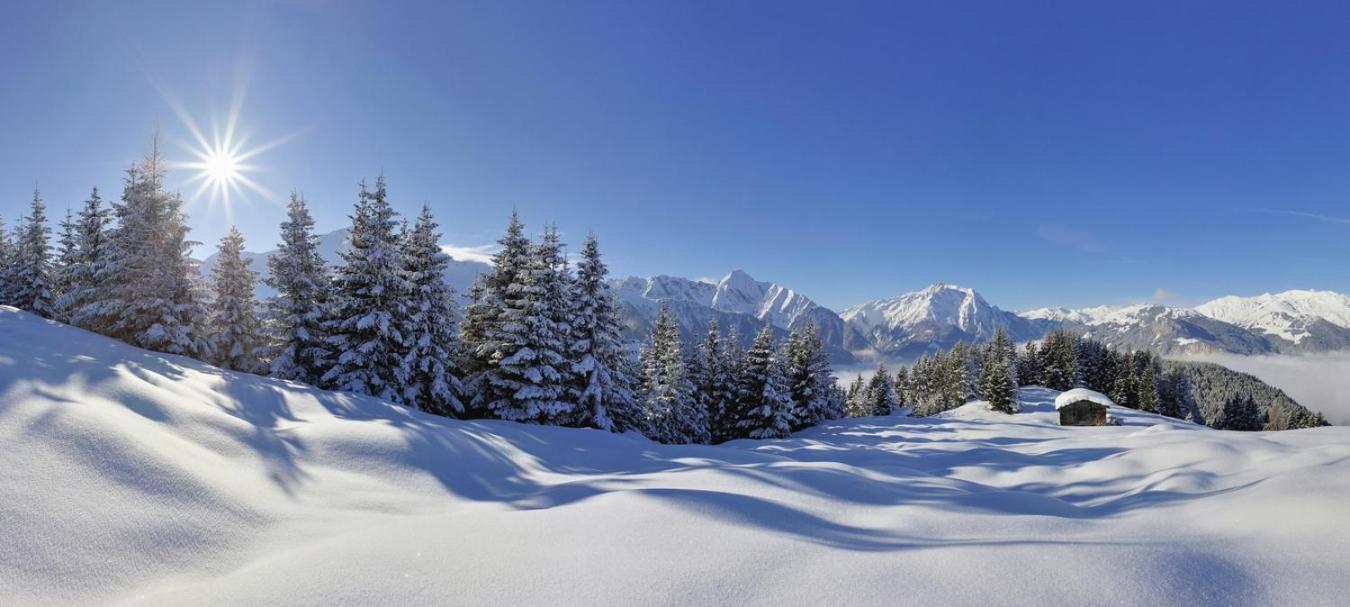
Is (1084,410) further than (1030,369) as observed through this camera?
No

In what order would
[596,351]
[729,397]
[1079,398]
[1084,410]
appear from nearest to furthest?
[596,351], [1084,410], [1079,398], [729,397]

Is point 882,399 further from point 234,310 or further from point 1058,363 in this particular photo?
point 234,310

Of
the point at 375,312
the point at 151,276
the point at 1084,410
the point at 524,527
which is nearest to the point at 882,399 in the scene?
the point at 1084,410

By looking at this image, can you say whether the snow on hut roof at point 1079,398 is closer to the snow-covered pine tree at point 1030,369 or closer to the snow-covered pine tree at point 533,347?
the snow-covered pine tree at point 533,347

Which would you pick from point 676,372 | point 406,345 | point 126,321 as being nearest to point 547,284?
point 406,345

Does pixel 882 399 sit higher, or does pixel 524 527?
pixel 524 527

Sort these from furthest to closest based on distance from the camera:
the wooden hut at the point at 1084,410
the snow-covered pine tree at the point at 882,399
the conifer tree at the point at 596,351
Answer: the snow-covered pine tree at the point at 882,399 → the wooden hut at the point at 1084,410 → the conifer tree at the point at 596,351

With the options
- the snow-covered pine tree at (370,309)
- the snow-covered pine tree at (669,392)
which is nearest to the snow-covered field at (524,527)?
the snow-covered pine tree at (370,309)

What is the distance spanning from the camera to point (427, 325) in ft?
57.8

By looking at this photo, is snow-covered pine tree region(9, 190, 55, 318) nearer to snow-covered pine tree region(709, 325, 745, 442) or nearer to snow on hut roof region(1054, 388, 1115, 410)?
snow-covered pine tree region(709, 325, 745, 442)

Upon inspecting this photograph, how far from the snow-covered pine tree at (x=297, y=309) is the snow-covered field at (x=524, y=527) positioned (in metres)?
10.9

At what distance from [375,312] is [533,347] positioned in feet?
18.0

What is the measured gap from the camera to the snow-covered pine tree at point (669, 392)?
2656cm

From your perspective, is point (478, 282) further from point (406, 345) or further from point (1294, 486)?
point (1294, 486)
